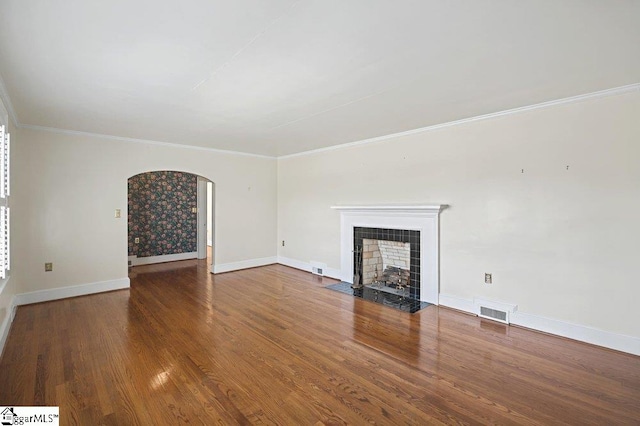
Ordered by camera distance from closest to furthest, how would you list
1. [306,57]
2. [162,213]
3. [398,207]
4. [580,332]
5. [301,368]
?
1. [306,57]
2. [301,368]
3. [580,332]
4. [398,207]
5. [162,213]

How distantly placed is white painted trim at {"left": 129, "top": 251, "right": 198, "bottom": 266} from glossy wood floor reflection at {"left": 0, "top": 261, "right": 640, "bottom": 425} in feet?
9.85

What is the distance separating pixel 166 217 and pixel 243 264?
105 inches

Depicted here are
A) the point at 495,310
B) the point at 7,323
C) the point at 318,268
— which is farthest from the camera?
the point at 318,268

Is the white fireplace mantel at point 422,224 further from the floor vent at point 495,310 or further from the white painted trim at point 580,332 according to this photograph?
the white painted trim at point 580,332

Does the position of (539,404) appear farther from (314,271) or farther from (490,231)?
(314,271)

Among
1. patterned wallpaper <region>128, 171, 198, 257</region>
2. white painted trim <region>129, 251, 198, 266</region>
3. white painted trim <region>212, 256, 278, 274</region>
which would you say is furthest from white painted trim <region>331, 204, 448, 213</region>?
white painted trim <region>129, 251, 198, 266</region>

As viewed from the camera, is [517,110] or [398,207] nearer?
[517,110]

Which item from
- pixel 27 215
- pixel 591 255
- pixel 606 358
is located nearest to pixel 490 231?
pixel 591 255

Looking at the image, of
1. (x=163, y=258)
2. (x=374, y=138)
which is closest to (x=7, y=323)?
(x=163, y=258)

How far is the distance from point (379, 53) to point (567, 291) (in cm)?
313

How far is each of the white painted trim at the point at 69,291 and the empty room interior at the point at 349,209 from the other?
0.03 meters

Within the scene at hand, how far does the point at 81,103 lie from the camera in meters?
3.27

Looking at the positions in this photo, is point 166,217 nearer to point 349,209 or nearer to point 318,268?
point 318,268

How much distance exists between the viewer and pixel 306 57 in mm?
2254
